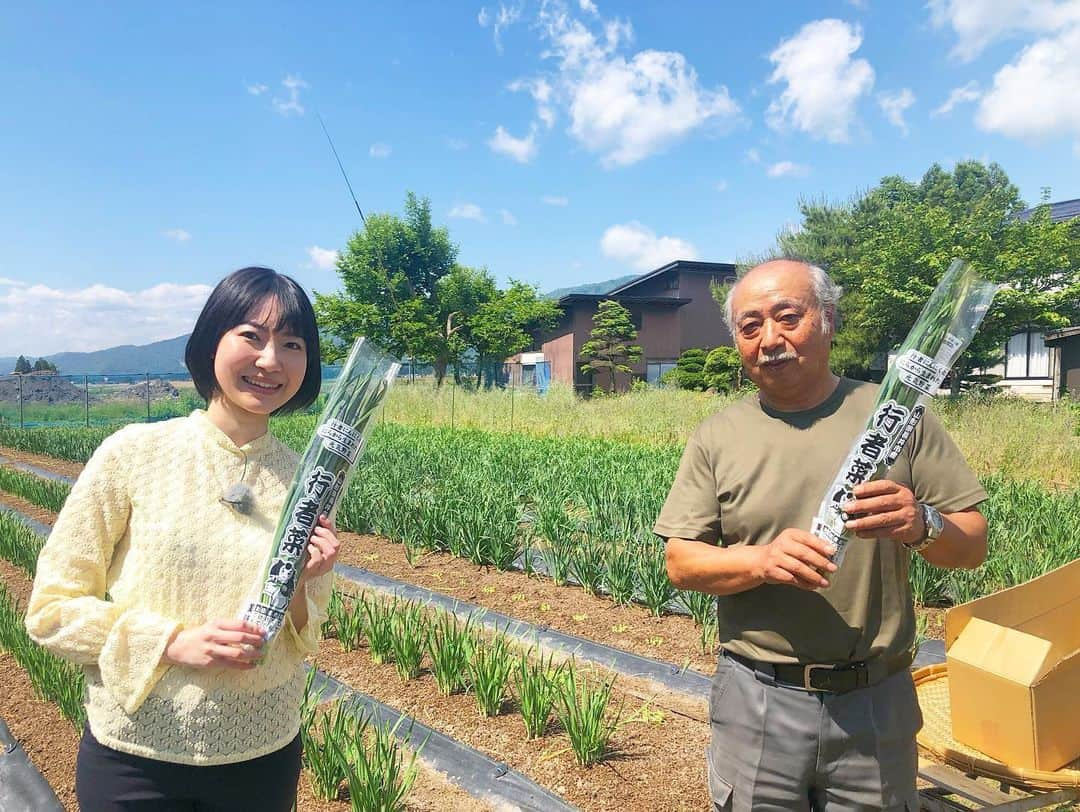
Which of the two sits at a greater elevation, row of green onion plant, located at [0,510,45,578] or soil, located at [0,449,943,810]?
row of green onion plant, located at [0,510,45,578]

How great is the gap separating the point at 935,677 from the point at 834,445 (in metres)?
1.22

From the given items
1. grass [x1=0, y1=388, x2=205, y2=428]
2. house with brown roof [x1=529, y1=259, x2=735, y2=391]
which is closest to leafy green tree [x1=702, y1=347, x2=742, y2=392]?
house with brown roof [x1=529, y1=259, x2=735, y2=391]

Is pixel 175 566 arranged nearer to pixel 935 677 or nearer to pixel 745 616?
pixel 745 616

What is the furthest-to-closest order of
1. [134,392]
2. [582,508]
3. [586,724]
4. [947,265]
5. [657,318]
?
[134,392]
[657,318]
[947,265]
[582,508]
[586,724]

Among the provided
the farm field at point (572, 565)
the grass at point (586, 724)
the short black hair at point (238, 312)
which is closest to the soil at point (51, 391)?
the farm field at point (572, 565)

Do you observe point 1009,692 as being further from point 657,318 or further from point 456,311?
point 657,318

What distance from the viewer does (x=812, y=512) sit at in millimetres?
1369

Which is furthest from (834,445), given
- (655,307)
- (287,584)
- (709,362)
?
(655,307)

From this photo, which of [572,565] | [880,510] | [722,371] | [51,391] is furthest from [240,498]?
[51,391]

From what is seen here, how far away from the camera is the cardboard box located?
1572 millimetres

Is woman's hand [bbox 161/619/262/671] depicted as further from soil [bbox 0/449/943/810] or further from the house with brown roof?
the house with brown roof

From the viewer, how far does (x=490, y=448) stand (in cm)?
855

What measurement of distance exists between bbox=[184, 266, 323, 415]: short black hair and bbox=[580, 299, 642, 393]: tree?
19.5 m

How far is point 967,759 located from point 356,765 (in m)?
1.65
